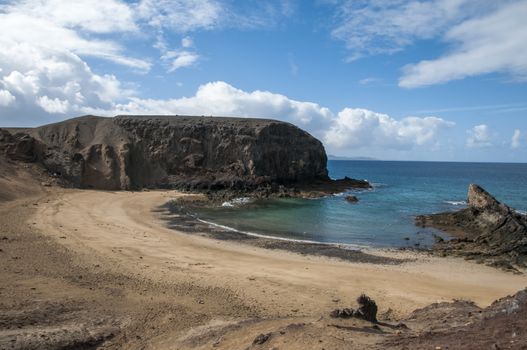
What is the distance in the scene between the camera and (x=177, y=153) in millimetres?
59312

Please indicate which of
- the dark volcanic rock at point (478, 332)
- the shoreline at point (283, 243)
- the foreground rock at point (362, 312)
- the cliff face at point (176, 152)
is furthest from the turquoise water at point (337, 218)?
the dark volcanic rock at point (478, 332)

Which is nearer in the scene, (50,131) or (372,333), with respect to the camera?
(372,333)

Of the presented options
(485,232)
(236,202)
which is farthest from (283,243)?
(236,202)

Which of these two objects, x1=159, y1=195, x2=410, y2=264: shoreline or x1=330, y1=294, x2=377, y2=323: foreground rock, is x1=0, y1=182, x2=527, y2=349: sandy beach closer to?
x1=330, y1=294, x2=377, y2=323: foreground rock

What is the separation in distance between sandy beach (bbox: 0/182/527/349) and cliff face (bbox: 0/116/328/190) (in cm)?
2448

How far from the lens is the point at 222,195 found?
48.2 m

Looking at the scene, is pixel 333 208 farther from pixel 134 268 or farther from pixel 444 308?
pixel 444 308

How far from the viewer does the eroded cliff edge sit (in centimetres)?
5081

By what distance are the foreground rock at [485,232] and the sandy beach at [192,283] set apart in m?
2.34

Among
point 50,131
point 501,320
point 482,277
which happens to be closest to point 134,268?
point 501,320

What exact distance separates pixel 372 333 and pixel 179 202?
36123 millimetres

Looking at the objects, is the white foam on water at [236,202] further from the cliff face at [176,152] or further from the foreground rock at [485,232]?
the foreground rock at [485,232]

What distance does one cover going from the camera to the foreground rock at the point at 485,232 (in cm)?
2261

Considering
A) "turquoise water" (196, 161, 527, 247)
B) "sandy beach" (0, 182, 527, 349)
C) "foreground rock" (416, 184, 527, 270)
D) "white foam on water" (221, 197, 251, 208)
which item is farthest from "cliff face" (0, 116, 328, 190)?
"foreground rock" (416, 184, 527, 270)
